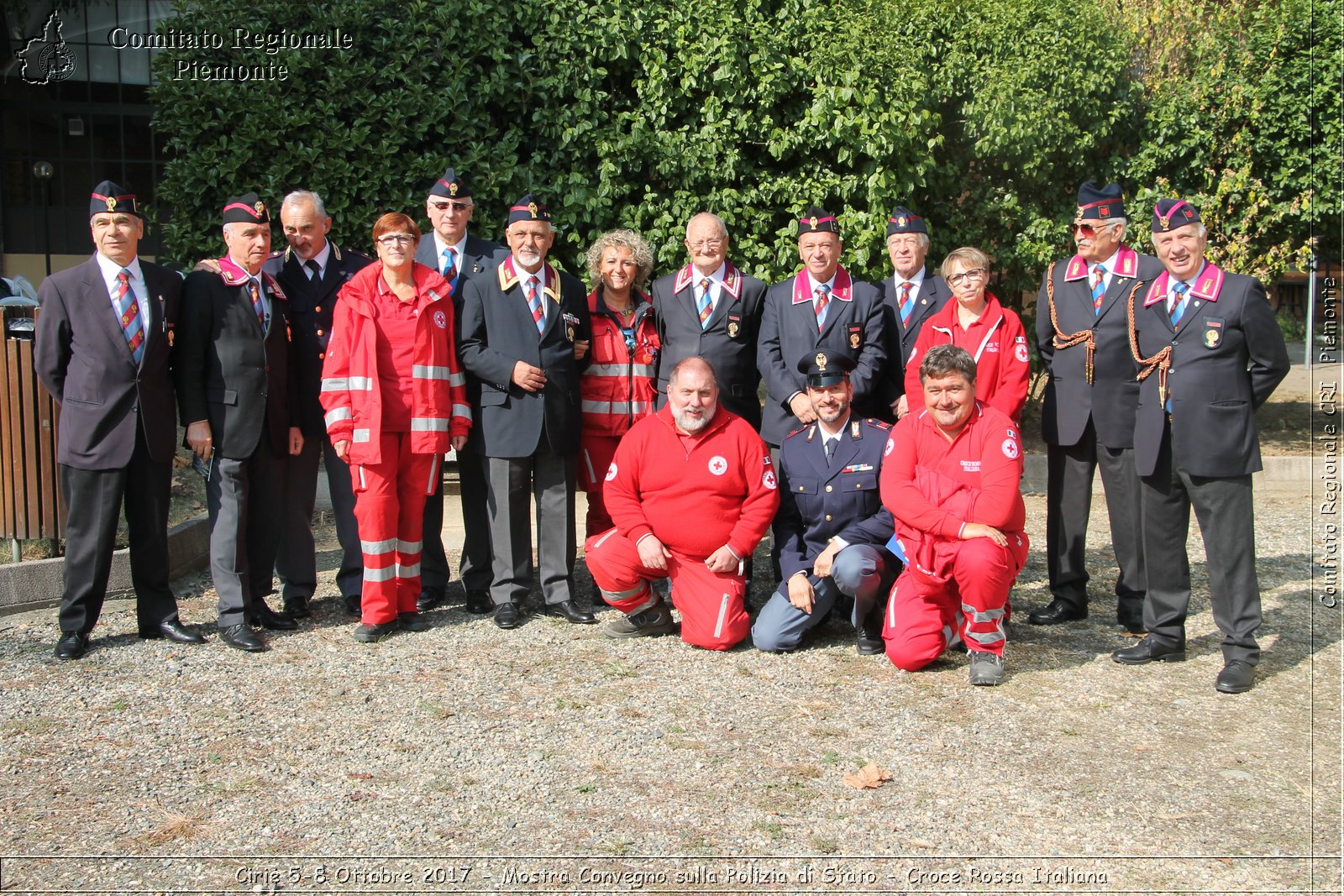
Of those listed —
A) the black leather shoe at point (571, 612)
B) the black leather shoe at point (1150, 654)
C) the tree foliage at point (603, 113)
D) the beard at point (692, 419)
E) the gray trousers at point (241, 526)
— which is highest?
the tree foliage at point (603, 113)

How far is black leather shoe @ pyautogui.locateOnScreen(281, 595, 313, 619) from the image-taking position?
5922mm

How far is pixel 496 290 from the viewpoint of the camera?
582cm

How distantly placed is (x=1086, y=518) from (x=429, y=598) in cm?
349

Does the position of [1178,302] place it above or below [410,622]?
above

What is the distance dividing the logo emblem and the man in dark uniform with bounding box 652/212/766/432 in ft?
29.6

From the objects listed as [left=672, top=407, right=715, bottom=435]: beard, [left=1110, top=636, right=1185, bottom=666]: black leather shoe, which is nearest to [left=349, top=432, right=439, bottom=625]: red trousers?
[left=672, top=407, right=715, bottom=435]: beard

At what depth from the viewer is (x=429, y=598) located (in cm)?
620

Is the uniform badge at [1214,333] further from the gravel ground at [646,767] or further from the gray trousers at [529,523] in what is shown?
the gray trousers at [529,523]

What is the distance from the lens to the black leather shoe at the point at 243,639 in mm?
5332

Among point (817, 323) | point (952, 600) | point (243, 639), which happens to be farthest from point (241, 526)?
point (952, 600)

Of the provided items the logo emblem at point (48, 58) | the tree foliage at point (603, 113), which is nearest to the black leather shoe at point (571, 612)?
the tree foliage at point (603, 113)

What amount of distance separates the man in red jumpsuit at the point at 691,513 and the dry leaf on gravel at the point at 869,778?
1451mm

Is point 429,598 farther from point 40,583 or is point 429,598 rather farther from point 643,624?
point 40,583

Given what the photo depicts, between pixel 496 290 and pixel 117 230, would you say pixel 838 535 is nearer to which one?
pixel 496 290
